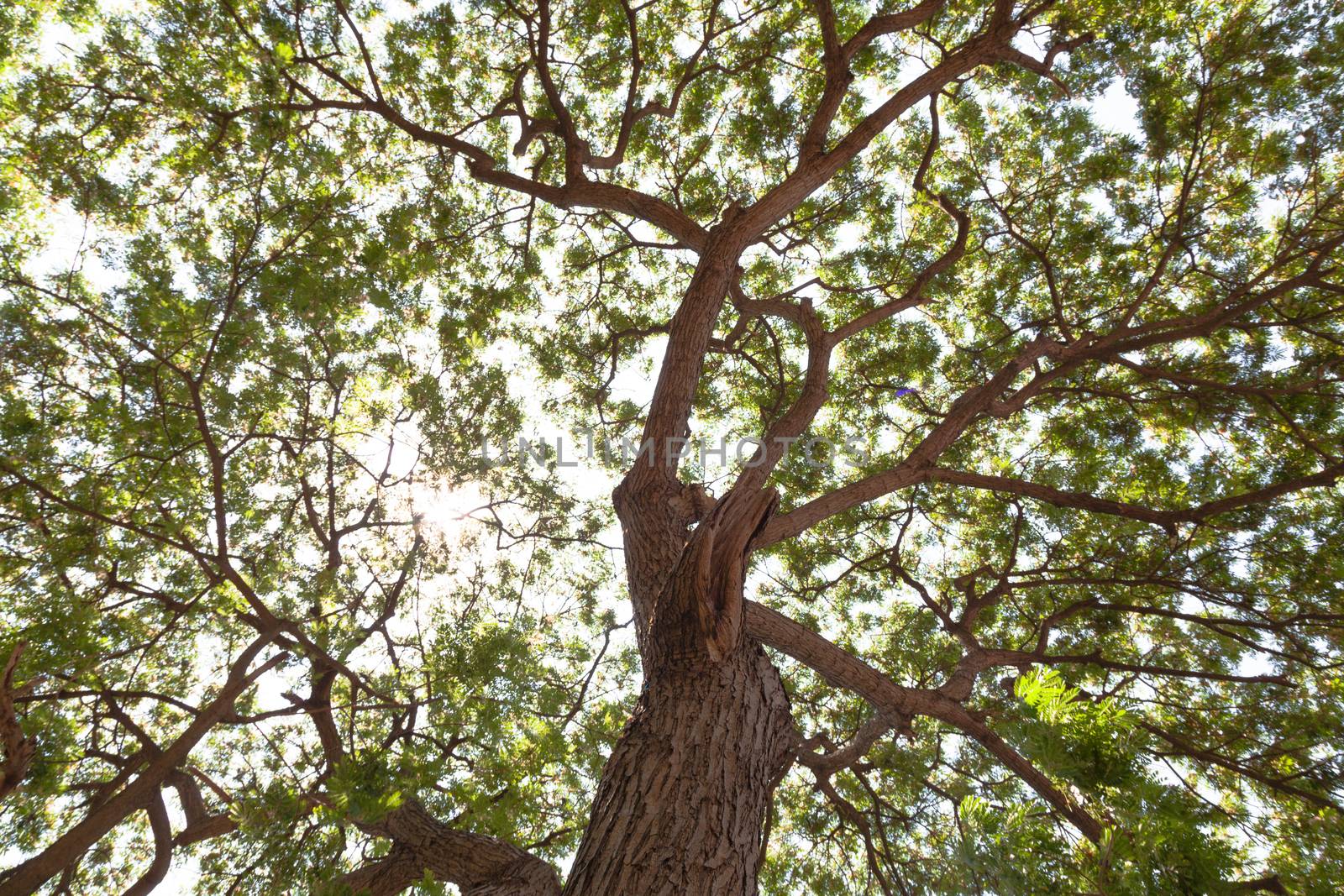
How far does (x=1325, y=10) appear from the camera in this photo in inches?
156

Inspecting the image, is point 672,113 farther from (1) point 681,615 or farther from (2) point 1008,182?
(1) point 681,615

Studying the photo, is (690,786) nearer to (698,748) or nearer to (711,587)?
(698,748)

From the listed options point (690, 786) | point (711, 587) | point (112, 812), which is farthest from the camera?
point (112, 812)

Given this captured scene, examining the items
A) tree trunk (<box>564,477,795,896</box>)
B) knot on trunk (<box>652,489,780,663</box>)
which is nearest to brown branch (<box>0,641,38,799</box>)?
tree trunk (<box>564,477,795,896</box>)

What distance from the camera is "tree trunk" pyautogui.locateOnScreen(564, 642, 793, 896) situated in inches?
70.1

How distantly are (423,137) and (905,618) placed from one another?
18.1ft

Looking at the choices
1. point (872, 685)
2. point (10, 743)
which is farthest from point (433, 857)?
point (872, 685)

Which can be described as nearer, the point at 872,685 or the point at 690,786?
the point at 690,786

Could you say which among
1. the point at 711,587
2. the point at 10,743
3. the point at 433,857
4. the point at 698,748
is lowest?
the point at 10,743

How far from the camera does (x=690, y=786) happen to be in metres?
1.98

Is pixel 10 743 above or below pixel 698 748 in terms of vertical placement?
below

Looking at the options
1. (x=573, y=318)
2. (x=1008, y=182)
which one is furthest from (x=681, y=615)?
(x=1008, y=182)

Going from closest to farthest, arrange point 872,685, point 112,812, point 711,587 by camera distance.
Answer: point 711,587 < point 112,812 < point 872,685

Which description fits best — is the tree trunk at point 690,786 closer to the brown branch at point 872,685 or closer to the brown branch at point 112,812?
the brown branch at point 872,685
